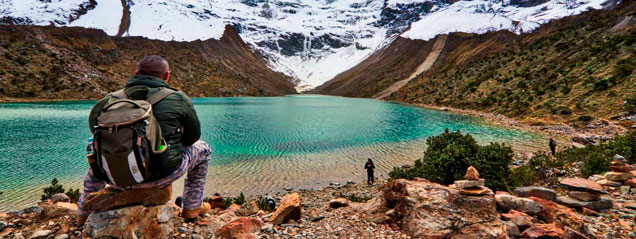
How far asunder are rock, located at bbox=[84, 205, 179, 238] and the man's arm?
1126 mm

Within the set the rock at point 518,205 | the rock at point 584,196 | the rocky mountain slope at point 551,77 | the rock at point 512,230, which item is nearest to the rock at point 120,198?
the rock at point 512,230

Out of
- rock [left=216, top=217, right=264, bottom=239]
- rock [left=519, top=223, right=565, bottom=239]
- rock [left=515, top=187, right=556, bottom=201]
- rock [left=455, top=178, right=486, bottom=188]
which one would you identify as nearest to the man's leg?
rock [left=216, top=217, right=264, bottom=239]

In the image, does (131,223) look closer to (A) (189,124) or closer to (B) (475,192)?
(A) (189,124)

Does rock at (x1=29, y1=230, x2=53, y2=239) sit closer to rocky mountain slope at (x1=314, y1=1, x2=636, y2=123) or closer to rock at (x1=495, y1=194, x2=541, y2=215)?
rock at (x1=495, y1=194, x2=541, y2=215)

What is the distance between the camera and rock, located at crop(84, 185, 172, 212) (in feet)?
13.0

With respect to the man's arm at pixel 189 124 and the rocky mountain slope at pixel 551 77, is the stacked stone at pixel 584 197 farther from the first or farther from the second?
the rocky mountain slope at pixel 551 77

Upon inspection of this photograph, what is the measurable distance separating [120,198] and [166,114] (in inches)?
57.6

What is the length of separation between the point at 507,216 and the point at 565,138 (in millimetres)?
29423

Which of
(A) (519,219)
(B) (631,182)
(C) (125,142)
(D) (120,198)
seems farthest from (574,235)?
(D) (120,198)

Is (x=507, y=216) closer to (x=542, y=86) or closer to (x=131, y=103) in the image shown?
(x=131, y=103)

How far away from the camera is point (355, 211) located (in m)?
7.58

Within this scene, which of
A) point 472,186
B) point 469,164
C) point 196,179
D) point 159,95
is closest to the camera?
point 159,95

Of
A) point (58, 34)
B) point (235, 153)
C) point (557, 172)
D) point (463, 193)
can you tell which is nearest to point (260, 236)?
point (463, 193)

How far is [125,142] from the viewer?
121 inches
